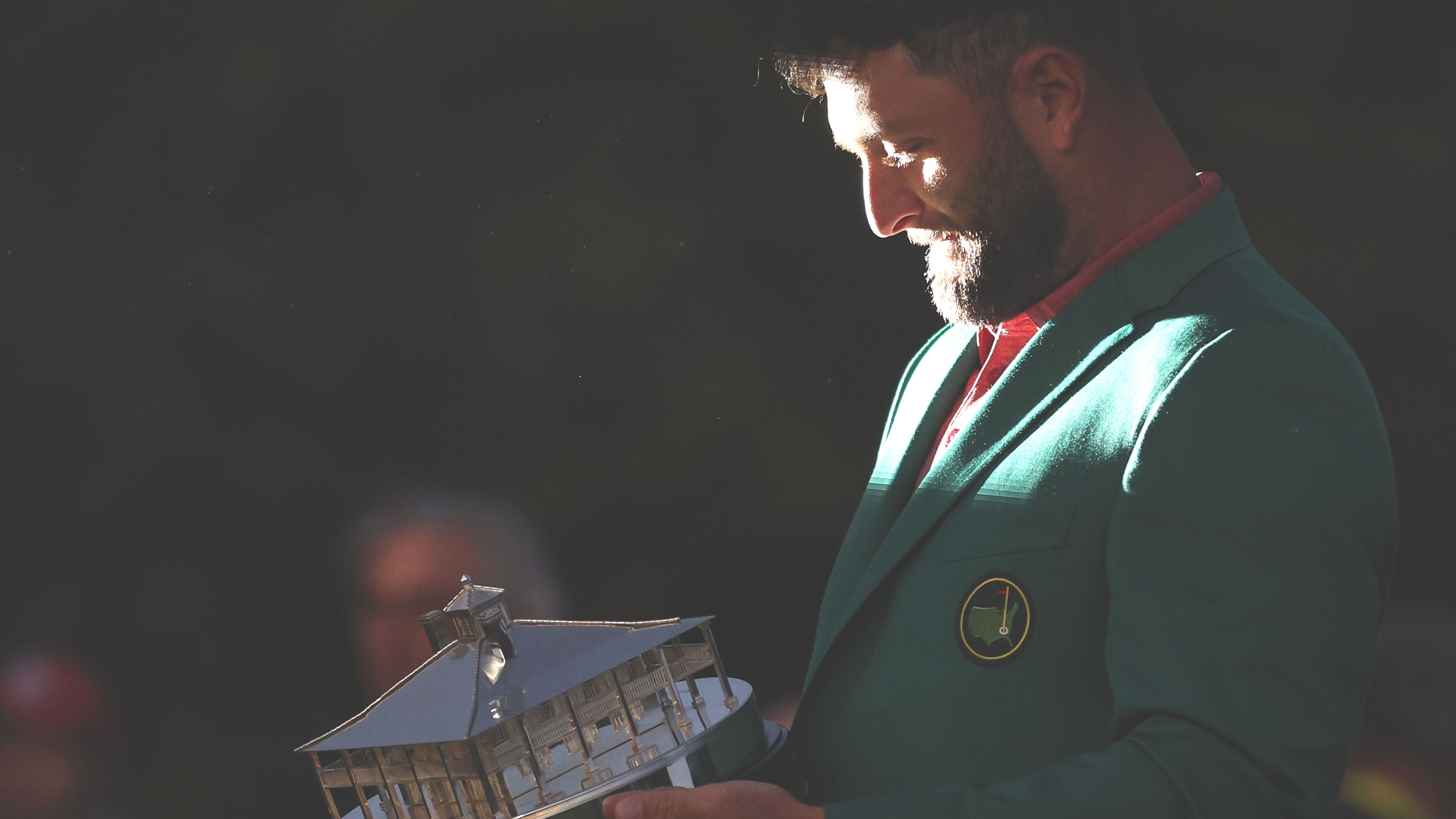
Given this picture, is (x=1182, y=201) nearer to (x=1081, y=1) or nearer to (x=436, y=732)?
(x=1081, y=1)

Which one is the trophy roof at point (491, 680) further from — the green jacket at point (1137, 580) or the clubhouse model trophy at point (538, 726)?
the green jacket at point (1137, 580)

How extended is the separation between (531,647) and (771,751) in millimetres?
238

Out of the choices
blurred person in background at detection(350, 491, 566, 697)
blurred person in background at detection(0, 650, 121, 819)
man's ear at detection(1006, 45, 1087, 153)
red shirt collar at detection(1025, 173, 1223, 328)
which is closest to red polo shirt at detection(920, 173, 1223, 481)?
red shirt collar at detection(1025, 173, 1223, 328)

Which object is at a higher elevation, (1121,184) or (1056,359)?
(1121,184)

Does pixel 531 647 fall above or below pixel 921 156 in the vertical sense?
below

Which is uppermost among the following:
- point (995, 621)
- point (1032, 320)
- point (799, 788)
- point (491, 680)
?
point (1032, 320)

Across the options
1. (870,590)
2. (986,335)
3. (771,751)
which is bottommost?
(771,751)

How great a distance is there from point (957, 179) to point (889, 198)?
0.07 m

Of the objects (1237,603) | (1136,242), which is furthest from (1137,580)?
(1136,242)

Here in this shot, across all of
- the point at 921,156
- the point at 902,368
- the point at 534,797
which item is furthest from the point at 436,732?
the point at 902,368

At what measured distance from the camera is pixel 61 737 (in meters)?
3.08

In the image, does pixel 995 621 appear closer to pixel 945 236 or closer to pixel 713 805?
pixel 713 805

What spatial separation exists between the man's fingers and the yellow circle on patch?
0.90 feet

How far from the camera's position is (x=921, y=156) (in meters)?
1.31
